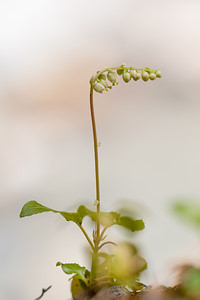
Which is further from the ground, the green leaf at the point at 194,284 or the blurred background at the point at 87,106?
the blurred background at the point at 87,106

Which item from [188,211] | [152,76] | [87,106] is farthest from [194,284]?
[87,106]

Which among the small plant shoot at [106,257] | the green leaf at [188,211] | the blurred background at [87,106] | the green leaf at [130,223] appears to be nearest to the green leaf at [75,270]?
the small plant shoot at [106,257]

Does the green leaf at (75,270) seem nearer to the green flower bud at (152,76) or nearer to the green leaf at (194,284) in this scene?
the green leaf at (194,284)

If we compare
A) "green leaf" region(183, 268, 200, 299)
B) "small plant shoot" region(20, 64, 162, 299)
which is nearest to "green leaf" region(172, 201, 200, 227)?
"green leaf" region(183, 268, 200, 299)

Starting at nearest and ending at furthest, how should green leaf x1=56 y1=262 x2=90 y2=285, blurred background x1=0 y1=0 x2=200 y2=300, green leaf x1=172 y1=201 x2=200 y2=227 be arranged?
green leaf x1=172 y1=201 x2=200 y2=227 → green leaf x1=56 y1=262 x2=90 y2=285 → blurred background x1=0 y1=0 x2=200 y2=300

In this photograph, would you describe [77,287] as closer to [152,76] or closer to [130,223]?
[130,223]

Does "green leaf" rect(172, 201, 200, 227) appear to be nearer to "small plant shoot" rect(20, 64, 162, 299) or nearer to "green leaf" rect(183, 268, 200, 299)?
"green leaf" rect(183, 268, 200, 299)
